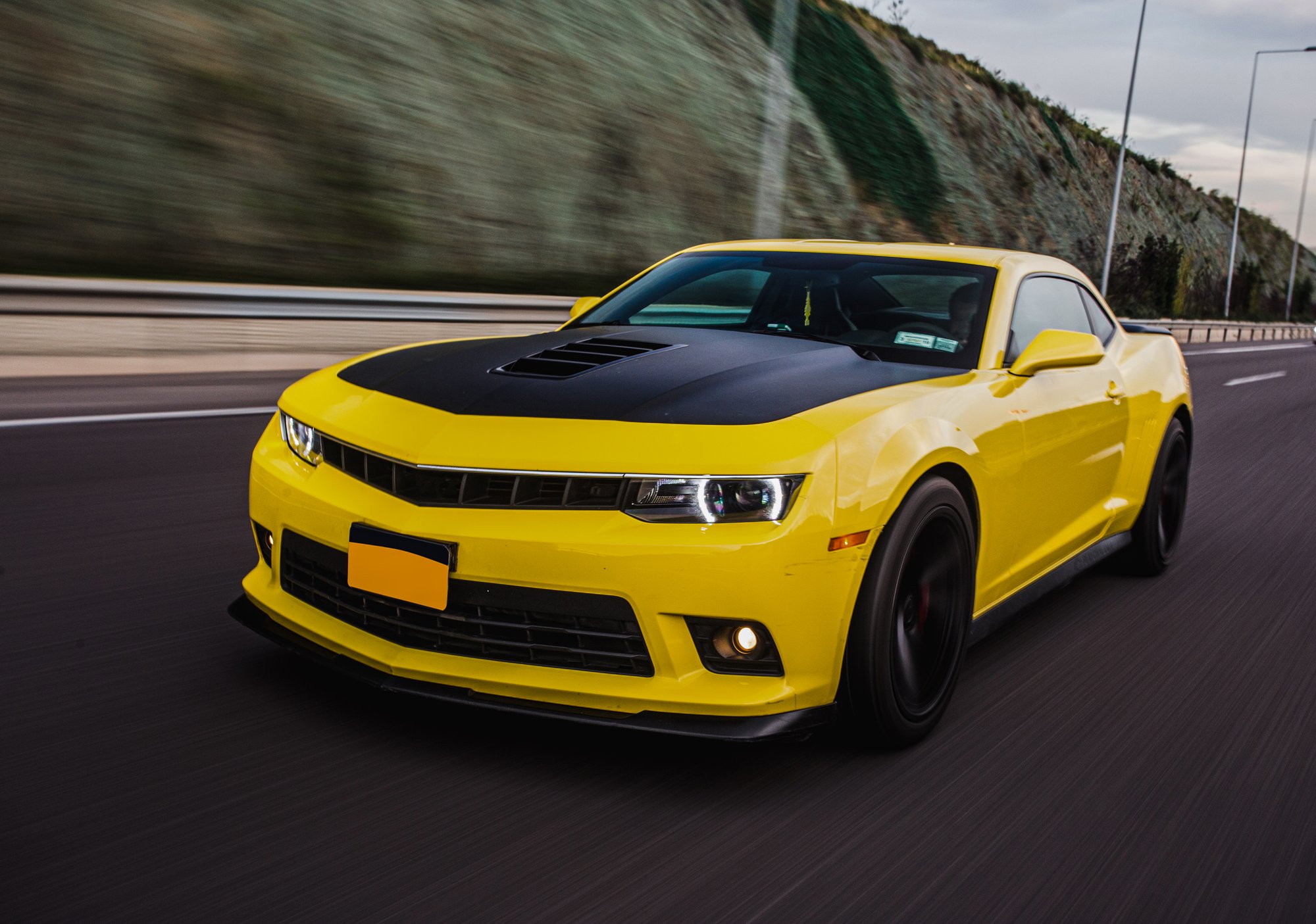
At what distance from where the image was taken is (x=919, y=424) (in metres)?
3.36

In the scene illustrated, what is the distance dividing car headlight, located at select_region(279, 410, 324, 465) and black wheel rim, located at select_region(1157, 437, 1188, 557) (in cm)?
368

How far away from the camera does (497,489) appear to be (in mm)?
3008

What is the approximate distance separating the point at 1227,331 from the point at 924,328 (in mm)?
40959

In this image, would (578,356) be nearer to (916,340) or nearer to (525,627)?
(525,627)

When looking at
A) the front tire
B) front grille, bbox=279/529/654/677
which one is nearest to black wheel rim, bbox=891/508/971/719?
the front tire

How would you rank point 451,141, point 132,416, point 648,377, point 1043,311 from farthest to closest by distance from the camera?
1. point 451,141
2. point 132,416
3. point 1043,311
4. point 648,377

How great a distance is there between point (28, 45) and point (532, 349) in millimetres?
14006

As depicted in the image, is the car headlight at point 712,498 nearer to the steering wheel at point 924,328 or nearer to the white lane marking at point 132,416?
the steering wheel at point 924,328

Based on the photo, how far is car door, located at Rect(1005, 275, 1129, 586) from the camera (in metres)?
4.07

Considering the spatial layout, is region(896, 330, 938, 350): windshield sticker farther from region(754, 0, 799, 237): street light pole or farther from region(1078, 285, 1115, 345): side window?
region(754, 0, 799, 237): street light pole

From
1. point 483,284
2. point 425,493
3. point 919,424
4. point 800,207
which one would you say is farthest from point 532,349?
point 800,207

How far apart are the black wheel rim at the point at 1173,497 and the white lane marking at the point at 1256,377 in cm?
1170

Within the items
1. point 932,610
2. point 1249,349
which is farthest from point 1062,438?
point 1249,349

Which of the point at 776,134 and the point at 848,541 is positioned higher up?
the point at 776,134
